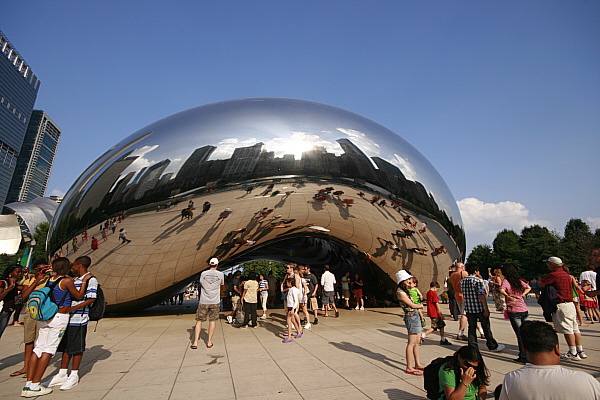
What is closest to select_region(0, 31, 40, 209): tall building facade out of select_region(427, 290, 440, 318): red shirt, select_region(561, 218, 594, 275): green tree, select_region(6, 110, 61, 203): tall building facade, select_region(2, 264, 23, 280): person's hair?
select_region(6, 110, 61, 203): tall building facade

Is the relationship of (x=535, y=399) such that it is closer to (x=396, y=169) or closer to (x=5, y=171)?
(x=396, y=169)

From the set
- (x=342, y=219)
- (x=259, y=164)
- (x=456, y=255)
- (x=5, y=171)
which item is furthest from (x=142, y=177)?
(x=5, y=171)

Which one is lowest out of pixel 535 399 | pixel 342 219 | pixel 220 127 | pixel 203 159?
pixel 535 399

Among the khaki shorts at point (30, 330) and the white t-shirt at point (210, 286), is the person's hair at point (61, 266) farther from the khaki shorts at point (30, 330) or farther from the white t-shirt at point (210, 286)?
the white t-shirt at point (210, 286)

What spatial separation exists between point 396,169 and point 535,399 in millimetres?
7975

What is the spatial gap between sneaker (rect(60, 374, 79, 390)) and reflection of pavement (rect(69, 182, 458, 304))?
14.1ft

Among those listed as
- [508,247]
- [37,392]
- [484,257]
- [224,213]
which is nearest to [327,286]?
[224,213]

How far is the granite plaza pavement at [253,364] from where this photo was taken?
11.7ft

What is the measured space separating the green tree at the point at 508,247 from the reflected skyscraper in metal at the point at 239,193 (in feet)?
140

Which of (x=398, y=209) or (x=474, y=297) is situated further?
(x=398, y=209)

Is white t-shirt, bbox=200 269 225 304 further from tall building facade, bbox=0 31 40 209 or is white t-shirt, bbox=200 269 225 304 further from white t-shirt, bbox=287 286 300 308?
tall building facade, bbox=0 31 40 209

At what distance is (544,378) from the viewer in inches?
63.7

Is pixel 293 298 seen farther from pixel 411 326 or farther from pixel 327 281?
pixel 327 281

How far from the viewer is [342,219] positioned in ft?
30.0
